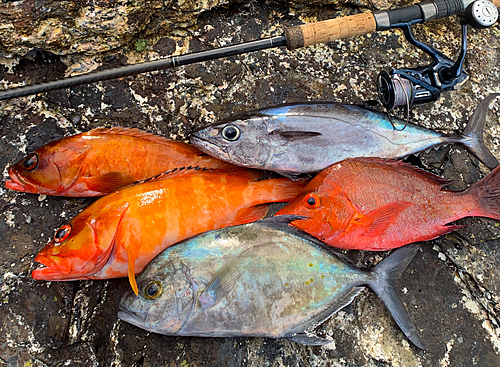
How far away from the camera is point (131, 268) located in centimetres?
219

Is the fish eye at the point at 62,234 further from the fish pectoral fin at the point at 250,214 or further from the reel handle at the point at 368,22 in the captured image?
the reel handle at the point at 368,22

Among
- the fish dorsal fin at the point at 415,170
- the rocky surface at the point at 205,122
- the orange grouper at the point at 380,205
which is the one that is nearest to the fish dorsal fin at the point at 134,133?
the rocky surface at the point at 205,122

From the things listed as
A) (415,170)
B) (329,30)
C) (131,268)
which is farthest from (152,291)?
(329,30)

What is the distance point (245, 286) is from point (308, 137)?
1049 mm

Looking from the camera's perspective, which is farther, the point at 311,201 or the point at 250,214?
the point at 250,214

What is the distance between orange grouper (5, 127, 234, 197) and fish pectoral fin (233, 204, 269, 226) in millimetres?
503

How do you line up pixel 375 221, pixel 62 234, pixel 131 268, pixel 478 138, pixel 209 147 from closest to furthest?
pixel 131 268 → pixel 62 234 → pixel 375 221 → pixel 209 147 → pixel 478 138

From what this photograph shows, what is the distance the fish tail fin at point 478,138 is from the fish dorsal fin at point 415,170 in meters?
0.36

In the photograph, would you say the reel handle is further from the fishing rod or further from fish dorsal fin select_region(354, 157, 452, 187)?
fish dorsal fin select_region(354, 157, 452, 187)

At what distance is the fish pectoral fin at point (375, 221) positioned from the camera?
242 cm

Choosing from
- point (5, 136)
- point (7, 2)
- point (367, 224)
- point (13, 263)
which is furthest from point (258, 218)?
point (7, 2)

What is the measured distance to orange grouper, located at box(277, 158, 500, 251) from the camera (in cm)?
242

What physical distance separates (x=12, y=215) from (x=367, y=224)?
7.67 ft

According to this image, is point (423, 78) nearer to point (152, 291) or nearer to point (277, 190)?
point (277, 190)
